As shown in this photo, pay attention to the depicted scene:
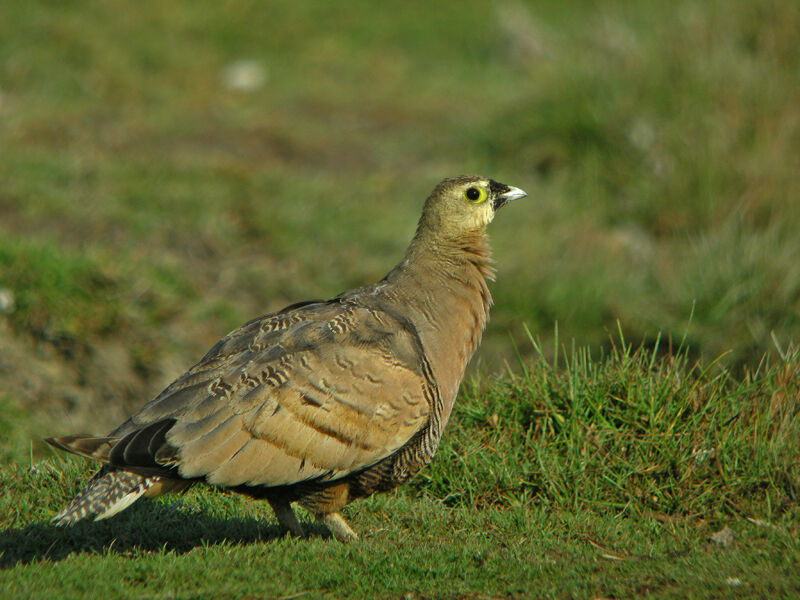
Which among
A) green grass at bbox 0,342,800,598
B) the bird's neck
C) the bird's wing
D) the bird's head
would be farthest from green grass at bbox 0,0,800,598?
the bird's head

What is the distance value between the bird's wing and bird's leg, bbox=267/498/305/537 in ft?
1.23

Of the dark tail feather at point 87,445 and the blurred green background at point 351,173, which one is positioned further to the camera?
the blurred green background at point 351,173

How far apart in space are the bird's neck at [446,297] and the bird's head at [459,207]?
55mm

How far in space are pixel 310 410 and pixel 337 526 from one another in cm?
72

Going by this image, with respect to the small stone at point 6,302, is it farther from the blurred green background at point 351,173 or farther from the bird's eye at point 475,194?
the bird's eye at point 475,194

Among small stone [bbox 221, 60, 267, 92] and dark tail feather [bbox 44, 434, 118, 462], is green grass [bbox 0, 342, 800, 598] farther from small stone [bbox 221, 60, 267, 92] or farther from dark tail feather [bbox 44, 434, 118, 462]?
small stone [bbox 221, 60, 267, 92]

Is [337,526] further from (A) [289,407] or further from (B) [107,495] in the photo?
(B) [107,495]

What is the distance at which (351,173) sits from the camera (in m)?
13.1

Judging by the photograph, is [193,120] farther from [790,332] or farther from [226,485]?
[226,485]

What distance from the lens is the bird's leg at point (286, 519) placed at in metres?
5.65

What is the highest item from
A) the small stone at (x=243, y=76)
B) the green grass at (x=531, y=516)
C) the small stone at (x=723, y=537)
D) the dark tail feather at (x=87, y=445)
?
the small stone at (x=243, y=76)

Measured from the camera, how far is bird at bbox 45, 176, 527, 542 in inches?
201

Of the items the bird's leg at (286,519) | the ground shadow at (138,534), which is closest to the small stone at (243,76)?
the ground shadow at (138,534)

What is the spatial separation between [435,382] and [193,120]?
29.3 feet
